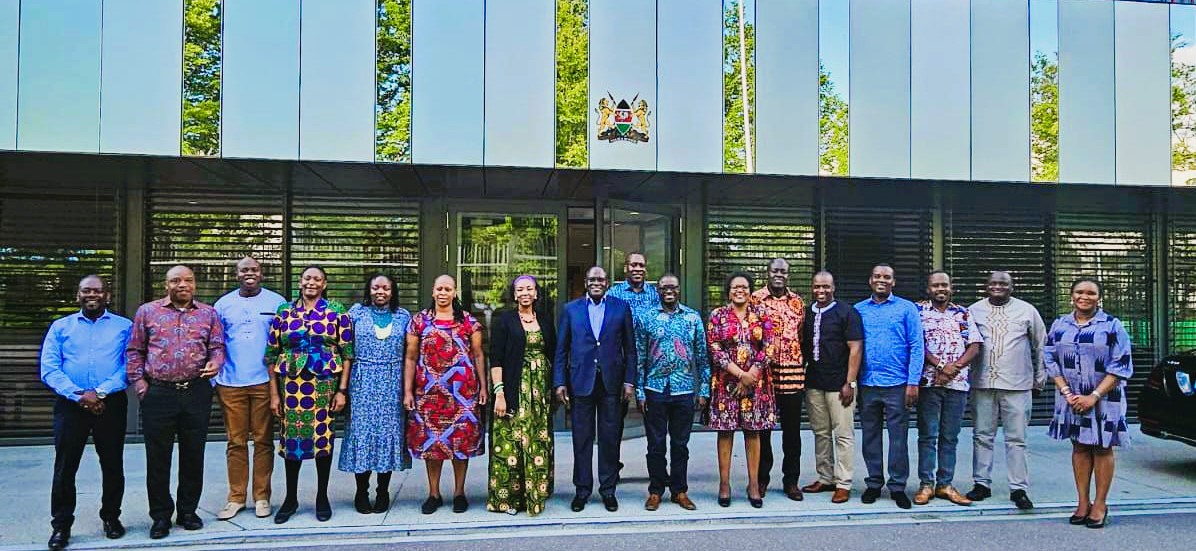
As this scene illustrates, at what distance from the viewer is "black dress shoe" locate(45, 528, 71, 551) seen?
5449 millimetres

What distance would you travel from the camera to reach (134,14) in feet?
26.9

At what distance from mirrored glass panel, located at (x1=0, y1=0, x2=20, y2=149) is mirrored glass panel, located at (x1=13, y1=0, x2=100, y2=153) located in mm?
51

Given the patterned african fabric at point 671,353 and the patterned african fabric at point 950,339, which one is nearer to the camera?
the patterned african fabric at point 671,353

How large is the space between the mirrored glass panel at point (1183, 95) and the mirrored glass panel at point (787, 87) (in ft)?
13.6

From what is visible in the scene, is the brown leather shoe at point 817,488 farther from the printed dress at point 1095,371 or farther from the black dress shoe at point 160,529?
the black dress shoe at point 160,529

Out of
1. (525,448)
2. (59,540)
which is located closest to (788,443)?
(525,448)

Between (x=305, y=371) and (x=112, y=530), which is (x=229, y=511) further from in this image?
(x=305, y=371)

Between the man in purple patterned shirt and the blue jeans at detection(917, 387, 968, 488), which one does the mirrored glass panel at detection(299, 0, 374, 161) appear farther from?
the blue jeans at detection(917, 387, 968, 488)

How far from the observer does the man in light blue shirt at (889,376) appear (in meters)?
6.49

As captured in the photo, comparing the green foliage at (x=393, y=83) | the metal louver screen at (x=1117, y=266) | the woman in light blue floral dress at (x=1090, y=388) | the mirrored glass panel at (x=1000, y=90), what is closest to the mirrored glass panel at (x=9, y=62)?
the green foliage at (x=393, y=83)

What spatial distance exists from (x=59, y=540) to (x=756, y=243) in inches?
304

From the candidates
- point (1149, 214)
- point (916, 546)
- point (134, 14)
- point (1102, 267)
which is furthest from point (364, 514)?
point (1149, 214)

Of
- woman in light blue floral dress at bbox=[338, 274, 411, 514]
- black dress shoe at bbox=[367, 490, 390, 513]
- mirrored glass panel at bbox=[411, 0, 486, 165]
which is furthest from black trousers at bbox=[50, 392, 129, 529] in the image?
mirrored glass panel at bbox=[411, 0, 486, 165]

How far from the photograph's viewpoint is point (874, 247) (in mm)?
10750
